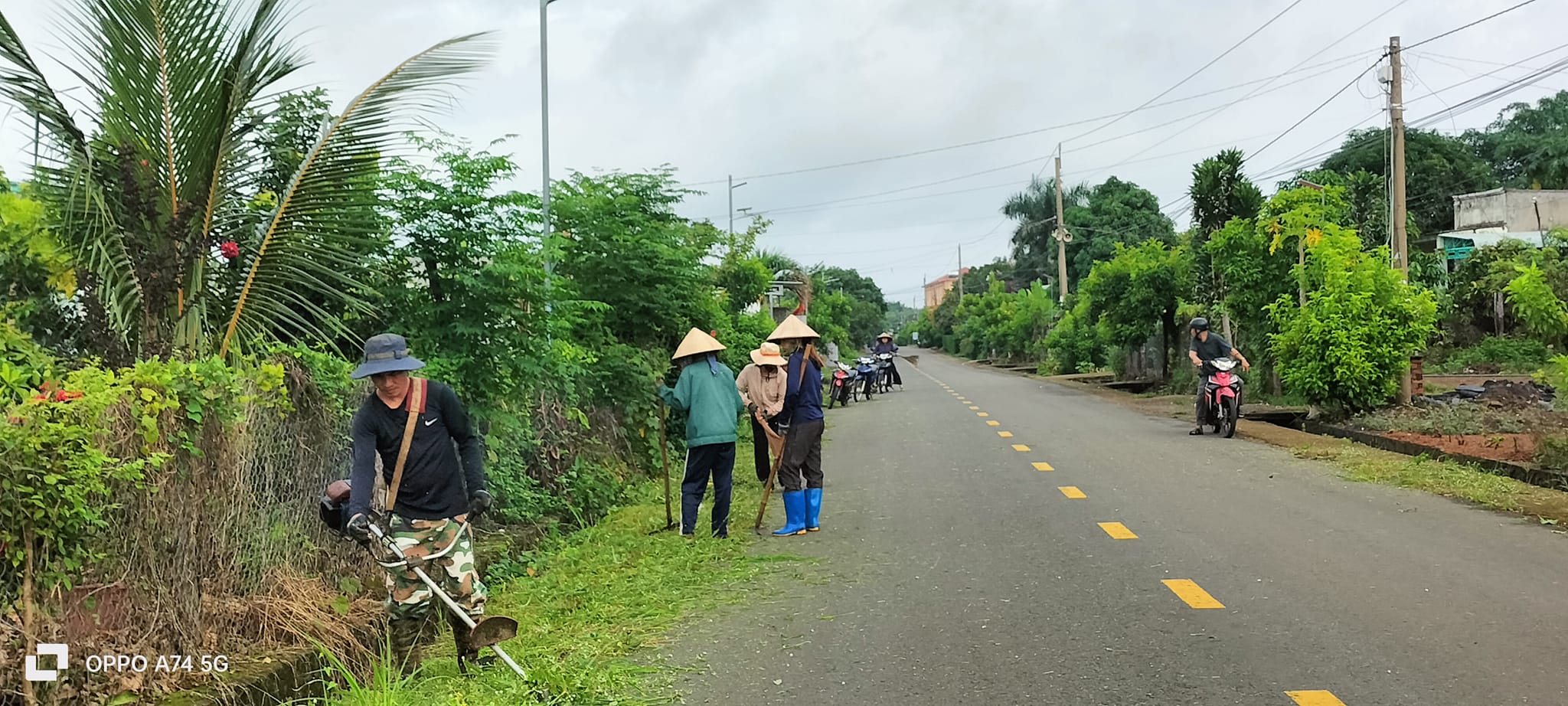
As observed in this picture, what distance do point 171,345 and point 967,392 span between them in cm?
2537

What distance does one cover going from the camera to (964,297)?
89312 millimetres

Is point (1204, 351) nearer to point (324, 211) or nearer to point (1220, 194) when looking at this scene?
point (1220, 194)

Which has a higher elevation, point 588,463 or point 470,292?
point 470,292

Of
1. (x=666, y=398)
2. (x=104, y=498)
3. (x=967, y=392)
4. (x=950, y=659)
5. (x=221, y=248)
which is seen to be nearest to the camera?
(x=104, y=498)

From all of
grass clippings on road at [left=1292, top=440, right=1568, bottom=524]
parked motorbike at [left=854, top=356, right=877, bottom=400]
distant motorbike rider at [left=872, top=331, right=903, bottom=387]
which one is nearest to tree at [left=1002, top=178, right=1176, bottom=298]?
distant motorbike rider at [left=872, top=331, right=903, bottom=387]

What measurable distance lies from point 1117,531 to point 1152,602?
2.25 m

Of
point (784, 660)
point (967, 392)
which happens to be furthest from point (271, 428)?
point (967, 392)

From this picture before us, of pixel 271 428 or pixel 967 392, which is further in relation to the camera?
pixel 967 392

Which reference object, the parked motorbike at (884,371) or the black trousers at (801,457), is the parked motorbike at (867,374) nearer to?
Answer: the parked motorbike at (884,371)

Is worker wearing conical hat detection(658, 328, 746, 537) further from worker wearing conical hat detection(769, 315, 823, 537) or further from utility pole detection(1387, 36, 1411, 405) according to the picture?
utility pole detection(1387, 36, 1411, 405)

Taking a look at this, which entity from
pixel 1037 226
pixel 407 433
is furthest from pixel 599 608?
A: pixel 1037 226

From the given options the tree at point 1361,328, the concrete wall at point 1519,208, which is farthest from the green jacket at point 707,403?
the concrete wall at point 1519,208

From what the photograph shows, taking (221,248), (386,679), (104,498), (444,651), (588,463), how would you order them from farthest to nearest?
(588,463) → (221,248) → (444,651) → (386,679) → (104,498)

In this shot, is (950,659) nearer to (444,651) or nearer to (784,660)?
(784,660)
